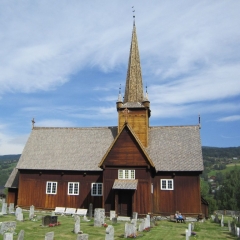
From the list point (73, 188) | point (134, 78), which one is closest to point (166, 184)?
point (73, 188)

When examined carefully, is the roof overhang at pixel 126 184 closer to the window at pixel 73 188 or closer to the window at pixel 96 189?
the window at pixel 96 189

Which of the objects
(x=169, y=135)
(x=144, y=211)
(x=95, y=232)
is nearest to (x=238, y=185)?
(x=169, y=135)

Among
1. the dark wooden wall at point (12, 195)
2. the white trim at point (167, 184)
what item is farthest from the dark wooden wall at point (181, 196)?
the dark wooden wall at point (12, 195)

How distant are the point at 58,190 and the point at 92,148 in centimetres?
581

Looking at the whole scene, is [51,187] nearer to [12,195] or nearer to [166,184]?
[12,195]

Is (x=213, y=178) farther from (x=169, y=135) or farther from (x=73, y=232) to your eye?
(x=73, y=232)

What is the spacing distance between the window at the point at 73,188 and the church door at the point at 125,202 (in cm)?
564

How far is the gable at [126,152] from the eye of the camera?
91.1 ft

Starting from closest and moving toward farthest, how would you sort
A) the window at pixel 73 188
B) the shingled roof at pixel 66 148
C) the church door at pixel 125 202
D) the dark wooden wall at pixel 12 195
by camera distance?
the church door at pixel 125 202, the window at pixel 73 188, the shingled roof at pixel 66 148, the dark wooden wall at pixel 12 195

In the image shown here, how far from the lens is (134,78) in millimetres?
35906

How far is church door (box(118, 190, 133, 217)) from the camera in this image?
2716 centimetres

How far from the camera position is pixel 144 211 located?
2664cm

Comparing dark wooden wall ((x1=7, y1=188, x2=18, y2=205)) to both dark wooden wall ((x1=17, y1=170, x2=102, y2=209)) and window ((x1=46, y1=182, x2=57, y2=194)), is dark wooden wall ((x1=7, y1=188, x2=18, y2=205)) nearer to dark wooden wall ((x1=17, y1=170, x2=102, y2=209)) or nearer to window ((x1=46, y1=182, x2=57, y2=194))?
dark wooden wall ((x1=17, y1=170, x2=102, y2=209))

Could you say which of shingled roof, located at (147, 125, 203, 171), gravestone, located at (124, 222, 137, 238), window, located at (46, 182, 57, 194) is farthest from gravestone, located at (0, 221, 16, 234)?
shingled roof, located at (147, 125, 203, 171)
